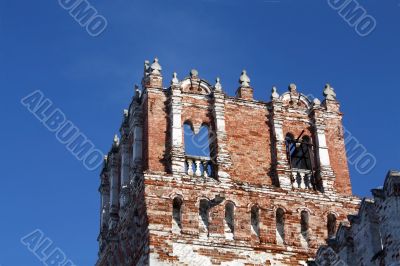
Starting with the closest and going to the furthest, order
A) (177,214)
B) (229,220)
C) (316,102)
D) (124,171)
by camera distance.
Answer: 1. (177,214)
2. (229,220)
3. (124,171)
4. (316,102)

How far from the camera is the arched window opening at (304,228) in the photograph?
30.4 m

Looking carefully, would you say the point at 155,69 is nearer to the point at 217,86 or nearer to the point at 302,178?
the point at 217,86

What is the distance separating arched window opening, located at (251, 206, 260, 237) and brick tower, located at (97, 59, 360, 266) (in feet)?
0.11

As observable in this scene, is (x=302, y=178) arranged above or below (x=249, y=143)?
below

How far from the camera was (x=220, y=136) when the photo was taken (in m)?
31.3

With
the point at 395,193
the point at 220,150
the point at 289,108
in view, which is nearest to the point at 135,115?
the point at 220,150

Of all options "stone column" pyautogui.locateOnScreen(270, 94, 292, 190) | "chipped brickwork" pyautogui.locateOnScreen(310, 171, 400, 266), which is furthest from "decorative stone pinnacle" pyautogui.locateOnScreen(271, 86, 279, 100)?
"chipped brickwork" pyautogui.locateOnScreen(310, 171, 400, 266)

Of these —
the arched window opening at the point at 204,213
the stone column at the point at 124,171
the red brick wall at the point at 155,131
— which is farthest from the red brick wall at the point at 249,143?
the stone column at the point at 124,171

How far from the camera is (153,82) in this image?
3198 centimetres

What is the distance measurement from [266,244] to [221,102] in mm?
5126

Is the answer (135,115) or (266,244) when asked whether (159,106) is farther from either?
(266,244)

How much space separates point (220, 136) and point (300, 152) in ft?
11.7

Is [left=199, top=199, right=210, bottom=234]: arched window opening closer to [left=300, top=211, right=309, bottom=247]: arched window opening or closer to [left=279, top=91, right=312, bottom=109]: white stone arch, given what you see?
A: [left=300, top=211, right=309, bottom=247]: arched window opening

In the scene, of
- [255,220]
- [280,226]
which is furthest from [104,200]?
[280,226]
